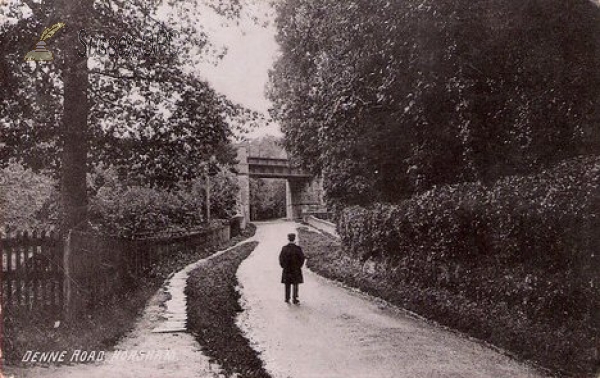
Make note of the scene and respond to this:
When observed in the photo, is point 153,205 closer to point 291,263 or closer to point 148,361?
point 291,263

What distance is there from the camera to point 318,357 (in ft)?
22.0

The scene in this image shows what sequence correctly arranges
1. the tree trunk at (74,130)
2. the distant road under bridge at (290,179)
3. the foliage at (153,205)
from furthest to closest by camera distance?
1. the distant road under bridge at (290,179)
2. the foliage at (153,205)
3. the tree trunk at (74,130)

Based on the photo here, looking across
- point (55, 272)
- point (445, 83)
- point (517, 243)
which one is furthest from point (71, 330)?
point (445, 83)

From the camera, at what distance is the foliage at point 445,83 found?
26.5 ft

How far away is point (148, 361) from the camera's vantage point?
19.2 ft

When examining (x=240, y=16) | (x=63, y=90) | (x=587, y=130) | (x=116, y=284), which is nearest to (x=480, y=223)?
(x=587, y=130)

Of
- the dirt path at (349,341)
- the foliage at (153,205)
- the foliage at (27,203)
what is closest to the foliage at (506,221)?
the dirt path at (349,341)

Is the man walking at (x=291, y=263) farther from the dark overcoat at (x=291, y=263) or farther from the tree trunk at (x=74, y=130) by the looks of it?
the tree trunk at (x=74, y=130)

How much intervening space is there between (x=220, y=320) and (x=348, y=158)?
612 cm

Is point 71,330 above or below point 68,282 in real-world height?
below

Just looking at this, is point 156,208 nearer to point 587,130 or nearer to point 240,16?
point 240,16

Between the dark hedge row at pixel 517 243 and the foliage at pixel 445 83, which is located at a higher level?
the foliage at pixel 445 83

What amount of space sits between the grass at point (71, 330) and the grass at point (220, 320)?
0.98m

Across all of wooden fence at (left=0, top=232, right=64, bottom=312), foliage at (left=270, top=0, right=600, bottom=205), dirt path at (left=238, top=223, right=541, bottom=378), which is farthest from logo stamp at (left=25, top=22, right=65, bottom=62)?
dirt path at (left=238, top=223, right=541, bottom=378)
